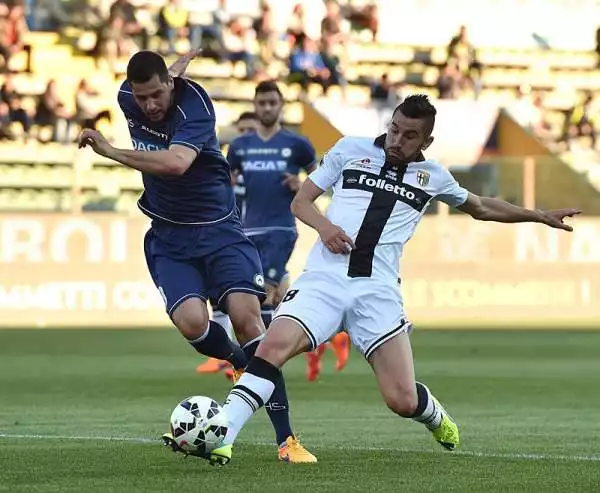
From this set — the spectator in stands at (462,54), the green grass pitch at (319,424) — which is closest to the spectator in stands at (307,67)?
the spectator in stands at (462,54)

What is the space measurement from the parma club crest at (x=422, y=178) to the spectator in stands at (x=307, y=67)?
21.7m

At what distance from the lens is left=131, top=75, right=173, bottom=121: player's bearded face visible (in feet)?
26.3

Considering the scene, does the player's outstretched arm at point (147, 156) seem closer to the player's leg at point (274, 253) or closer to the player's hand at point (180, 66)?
the player's hand at point (180, 66)

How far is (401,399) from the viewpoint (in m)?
7.82

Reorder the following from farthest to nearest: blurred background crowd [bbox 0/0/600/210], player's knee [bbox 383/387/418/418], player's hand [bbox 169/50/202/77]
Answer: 1. blurred background crowd [bbox 0/0/600/210]
2. player's hand [bbox 169/50/202/77]
3. player's knee [bbox 383/387/418/418]

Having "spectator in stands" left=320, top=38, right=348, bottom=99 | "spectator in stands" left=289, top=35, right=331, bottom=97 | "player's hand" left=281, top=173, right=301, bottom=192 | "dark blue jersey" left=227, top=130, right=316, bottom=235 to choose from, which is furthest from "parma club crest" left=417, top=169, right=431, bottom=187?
"spectator in stands" left=320, top=38, right=348, bottom=99

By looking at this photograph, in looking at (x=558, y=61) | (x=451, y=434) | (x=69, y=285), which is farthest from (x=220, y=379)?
(x=558, y=61)

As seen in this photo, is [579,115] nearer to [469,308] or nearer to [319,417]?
[469,308]

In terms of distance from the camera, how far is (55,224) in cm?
2177

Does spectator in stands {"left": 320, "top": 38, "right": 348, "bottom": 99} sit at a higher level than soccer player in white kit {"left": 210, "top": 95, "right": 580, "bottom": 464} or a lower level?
higher

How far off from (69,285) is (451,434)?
14.2 m

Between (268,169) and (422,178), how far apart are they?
6177mm

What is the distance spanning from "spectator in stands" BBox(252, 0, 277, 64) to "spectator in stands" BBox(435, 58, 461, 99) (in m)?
3.54

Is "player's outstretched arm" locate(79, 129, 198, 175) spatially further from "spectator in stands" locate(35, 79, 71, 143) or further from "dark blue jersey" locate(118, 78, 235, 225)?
"spectator in stands" locate(35, 79, 71, 143)
